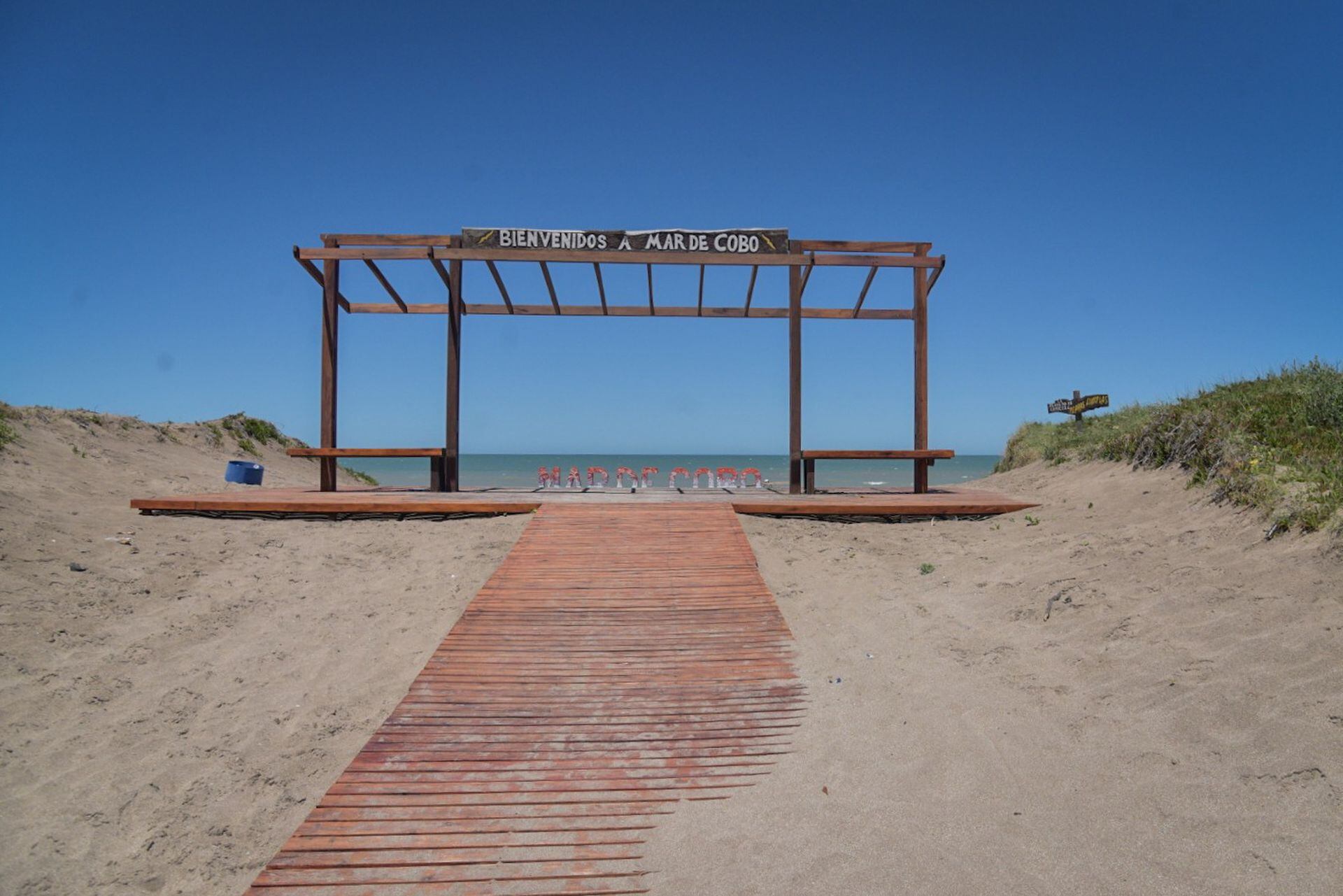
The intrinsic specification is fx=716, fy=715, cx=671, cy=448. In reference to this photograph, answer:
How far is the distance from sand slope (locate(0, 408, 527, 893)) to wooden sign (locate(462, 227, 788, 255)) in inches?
157

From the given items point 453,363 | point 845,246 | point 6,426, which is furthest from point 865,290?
point 6,426

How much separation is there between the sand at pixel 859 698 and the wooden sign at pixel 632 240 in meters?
4.18

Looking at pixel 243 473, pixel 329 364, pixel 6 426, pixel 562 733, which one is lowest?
pixel 562 733

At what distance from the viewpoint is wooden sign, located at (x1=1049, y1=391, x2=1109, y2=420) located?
12.3 m

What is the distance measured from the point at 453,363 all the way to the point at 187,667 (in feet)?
18.7

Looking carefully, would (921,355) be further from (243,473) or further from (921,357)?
(243,473)

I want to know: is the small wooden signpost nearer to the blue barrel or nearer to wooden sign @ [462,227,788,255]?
wooden sign @ [462,227,788,255]

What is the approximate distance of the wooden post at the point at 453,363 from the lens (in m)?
10.1

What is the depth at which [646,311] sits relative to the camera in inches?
456

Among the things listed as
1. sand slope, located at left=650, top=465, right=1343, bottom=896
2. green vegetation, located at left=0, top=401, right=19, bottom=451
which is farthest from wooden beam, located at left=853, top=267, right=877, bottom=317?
green vegetation, located at left=0, top=401, right=19, bottom=451

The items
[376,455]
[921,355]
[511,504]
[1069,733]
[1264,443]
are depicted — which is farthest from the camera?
[921,355]

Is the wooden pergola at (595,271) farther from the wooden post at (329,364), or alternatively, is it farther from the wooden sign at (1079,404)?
the wooden sign at (1079,404)

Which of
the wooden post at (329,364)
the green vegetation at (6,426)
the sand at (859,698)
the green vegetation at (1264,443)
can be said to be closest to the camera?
the sand at (859,698)

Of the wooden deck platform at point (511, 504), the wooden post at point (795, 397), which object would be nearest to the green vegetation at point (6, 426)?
the wooden deck platform at point (511, 504)
